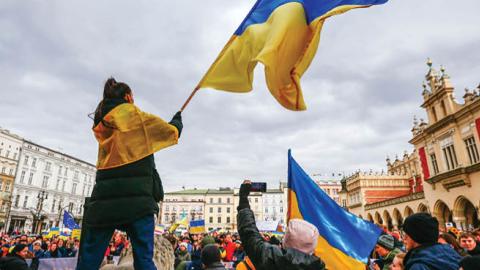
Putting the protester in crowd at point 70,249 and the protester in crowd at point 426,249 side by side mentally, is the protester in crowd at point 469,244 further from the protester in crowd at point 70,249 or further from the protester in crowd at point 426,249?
the protester in crowd at point 70,249

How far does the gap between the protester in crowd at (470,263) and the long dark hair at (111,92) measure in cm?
345

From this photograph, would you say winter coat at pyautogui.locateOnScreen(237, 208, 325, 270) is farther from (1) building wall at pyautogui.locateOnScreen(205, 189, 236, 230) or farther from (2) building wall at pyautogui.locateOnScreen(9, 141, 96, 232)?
(1) building wall at pyautogui.locateOnScreen(205, 189, 236, 230)

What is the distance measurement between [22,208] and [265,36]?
217 ft

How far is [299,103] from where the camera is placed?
146 inches

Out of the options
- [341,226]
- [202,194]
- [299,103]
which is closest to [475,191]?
[341,226]

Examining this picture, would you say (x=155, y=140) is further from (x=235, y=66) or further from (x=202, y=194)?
(x=202, y=194)

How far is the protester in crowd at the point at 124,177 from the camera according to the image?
2.58 m

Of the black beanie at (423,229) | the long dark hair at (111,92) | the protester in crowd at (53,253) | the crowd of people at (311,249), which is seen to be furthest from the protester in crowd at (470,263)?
the protester in crowd at (53,253)

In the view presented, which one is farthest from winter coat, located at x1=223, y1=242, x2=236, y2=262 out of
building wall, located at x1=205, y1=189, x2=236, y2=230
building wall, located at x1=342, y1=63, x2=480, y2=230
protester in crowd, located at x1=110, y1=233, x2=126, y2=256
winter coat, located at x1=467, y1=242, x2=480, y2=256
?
building wall, located at x1=205, y1=189, x2=236, y2=230

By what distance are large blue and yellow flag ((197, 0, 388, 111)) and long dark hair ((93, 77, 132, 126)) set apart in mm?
967

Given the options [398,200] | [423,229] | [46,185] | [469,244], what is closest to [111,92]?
[423,229]

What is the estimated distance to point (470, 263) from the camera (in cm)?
268

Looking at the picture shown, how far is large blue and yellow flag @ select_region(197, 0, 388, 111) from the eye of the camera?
12.1 ft

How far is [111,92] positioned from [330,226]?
138 inches
